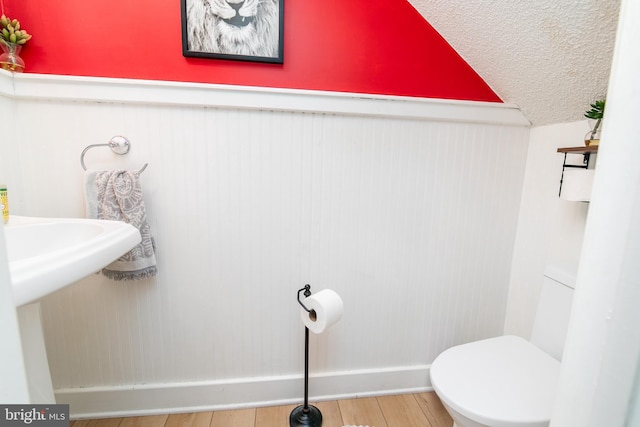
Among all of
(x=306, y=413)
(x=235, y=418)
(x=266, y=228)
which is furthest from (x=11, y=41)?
(x=306, y=413)

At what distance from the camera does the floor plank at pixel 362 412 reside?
129 cm

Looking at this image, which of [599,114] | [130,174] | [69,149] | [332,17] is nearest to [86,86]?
[69,149]

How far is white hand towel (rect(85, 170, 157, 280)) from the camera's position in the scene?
108 centimetres

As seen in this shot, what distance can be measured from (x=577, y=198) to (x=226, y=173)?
52.4 inches

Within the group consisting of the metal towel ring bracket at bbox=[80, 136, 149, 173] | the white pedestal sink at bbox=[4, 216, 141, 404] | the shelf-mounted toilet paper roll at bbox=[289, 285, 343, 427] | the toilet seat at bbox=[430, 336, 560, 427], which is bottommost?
the toilet seat at bbox=[430, 336, 560, 427]

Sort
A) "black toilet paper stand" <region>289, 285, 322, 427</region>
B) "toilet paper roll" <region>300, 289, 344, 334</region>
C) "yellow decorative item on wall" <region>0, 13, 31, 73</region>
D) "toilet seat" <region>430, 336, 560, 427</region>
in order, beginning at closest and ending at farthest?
1. "toilet seat" <region>430, 336, 560, 427</region>
2. "yellow decorative item on wall" <region>0, 13, 31, 73</region>
3. "toilet paper roll" <region>300, 289, 344, 334</region>
4. "black toilet paper stand" <region>289, 285, 322, 427</region>

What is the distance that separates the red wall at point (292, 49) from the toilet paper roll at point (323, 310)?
2.84 feet

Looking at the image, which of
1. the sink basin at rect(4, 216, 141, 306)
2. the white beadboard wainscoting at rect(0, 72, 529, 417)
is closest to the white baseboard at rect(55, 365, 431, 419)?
the white beadboard wainscoting at rect(0, 72, 529, 417)

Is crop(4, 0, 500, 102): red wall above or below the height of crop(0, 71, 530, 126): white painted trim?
above

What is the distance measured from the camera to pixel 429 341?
1.46 metres

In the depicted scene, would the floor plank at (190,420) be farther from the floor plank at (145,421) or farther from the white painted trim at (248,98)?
the white painted trim at (248,98)

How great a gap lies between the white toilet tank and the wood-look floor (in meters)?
0.55

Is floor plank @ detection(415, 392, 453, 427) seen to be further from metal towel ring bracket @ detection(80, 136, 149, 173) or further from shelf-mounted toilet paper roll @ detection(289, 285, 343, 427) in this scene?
metal towel ring bracket @ detection(80, 136, 149, 173)

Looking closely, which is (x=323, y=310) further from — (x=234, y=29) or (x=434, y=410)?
(x=234, y=29)
